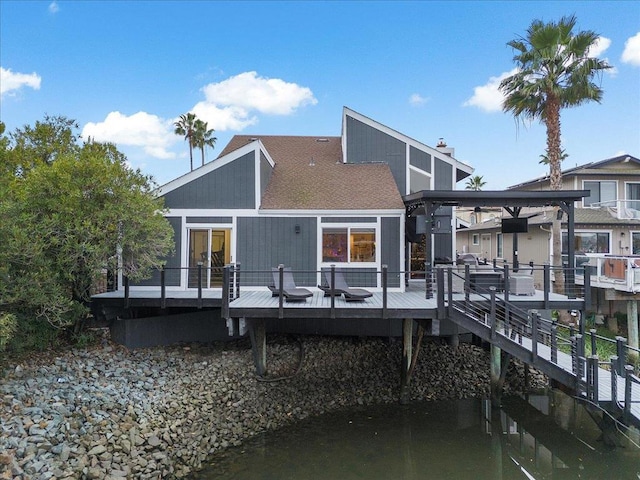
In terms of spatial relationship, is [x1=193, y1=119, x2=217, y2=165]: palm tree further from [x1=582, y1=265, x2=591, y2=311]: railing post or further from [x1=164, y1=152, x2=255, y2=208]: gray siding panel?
[x1=582, y1=265, x2=591, y2=311]: railing post

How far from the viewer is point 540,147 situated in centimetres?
3312

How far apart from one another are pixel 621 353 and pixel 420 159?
8.21 metres

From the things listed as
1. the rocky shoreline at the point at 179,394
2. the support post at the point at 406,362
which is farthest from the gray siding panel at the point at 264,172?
the support post at the point at 406,362

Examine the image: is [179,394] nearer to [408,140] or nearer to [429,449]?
[429,449]

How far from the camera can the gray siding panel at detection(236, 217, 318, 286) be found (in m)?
10.5

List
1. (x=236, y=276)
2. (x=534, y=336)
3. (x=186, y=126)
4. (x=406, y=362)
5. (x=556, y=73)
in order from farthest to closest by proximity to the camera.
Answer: (x=186, y=126)
(x=556, y=73)
(x=406, y=362)
(x=236, y=276)
(x=534, y=336)

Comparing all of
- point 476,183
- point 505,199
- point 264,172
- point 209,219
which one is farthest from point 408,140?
point 476,183

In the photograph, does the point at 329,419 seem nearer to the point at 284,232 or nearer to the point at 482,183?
the point at 284,232

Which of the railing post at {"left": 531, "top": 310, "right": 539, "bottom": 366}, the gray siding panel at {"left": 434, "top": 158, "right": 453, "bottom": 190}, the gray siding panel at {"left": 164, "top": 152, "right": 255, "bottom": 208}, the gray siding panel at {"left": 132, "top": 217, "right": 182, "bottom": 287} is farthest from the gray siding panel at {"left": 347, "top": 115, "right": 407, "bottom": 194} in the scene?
the railing post at {"left": 531, "top": 310, "right": 539, "bottom": 366}

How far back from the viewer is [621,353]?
21.4ft

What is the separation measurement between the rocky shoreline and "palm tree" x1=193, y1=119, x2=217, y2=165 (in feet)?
90.7

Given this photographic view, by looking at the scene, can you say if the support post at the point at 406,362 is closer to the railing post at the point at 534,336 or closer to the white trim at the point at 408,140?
the railing post at the point at 534,336

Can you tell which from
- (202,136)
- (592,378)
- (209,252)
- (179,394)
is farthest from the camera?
(202,136)

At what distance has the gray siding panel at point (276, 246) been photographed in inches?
413
